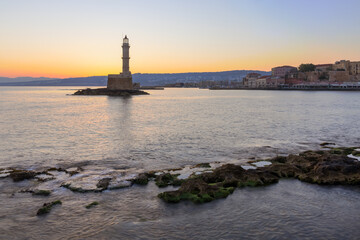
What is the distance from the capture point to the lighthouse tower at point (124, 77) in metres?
76.1

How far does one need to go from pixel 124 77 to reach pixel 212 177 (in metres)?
72.8

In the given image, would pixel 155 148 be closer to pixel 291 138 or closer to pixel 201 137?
pixel 201 137

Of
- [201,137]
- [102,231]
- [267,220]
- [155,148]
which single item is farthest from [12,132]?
[267,220]

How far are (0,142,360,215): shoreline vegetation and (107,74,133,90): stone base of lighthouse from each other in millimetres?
70525

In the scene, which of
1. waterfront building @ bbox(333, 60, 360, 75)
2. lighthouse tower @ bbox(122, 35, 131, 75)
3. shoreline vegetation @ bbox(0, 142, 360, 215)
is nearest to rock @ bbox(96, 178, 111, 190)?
shoreline vegetation @ bbox(0, 142, 360, 215)

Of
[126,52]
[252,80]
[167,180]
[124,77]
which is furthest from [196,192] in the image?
[252,80]

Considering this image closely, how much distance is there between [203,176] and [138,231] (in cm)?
312

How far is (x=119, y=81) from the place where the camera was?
7900 centimetres

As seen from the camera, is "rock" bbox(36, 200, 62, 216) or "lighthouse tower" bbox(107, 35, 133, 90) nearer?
"rock" bbox(36, 200, 62, 216)

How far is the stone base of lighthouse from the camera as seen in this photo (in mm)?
77988

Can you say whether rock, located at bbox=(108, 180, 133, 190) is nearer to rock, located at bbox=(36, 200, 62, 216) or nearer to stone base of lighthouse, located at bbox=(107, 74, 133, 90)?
rock, located at bbox=(36, 200, 62, 216)

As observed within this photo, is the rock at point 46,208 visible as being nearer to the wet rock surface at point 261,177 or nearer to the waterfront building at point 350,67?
the wet rock surface at point 261,177

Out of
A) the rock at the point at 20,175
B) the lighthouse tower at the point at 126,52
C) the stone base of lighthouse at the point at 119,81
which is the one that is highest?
the lighthouse tower at the point at 126,52

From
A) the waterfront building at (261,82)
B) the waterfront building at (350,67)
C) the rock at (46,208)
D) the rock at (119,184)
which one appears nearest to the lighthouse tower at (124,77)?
the rock at (119,184)
